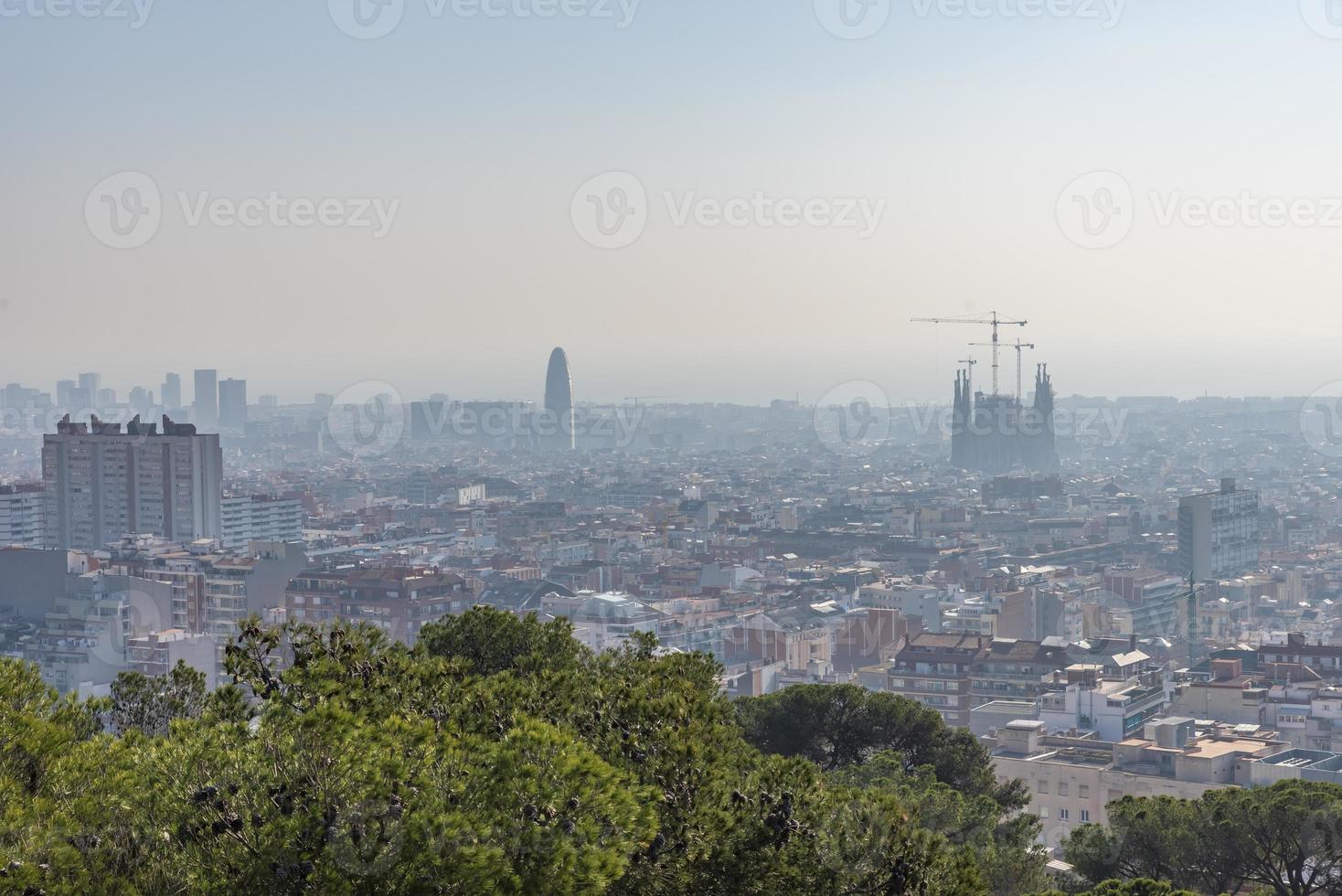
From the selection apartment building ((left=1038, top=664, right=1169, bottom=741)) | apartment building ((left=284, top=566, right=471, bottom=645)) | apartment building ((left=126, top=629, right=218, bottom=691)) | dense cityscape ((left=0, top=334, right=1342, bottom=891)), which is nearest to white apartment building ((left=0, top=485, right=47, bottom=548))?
dense cityscape ((left=0, top=334, right=1342, bottom=891))

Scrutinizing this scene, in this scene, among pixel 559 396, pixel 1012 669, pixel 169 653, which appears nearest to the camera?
pixel 1012 669

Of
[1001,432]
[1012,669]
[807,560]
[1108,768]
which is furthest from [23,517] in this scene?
[1001,432]

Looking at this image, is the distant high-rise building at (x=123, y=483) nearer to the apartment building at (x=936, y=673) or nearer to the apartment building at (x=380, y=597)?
the apartment building at (x=380, y=597)

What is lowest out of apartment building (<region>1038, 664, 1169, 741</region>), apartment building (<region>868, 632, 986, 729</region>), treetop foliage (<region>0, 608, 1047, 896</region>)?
apartment building (<region>868, 632, 986, 729</region>)

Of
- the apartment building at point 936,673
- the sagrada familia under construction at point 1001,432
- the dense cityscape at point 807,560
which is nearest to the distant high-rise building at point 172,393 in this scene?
Answer: the dense cityscape at point 807,560

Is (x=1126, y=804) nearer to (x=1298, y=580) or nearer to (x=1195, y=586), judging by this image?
(x=1195, y=586)

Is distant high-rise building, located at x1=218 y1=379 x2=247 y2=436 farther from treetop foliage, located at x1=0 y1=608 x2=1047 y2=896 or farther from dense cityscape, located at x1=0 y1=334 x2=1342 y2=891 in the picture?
treetop foliage, located at x1=0 y1=608 x2=1047 y2=896

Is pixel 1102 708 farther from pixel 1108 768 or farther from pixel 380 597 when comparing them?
pixel 380 597
